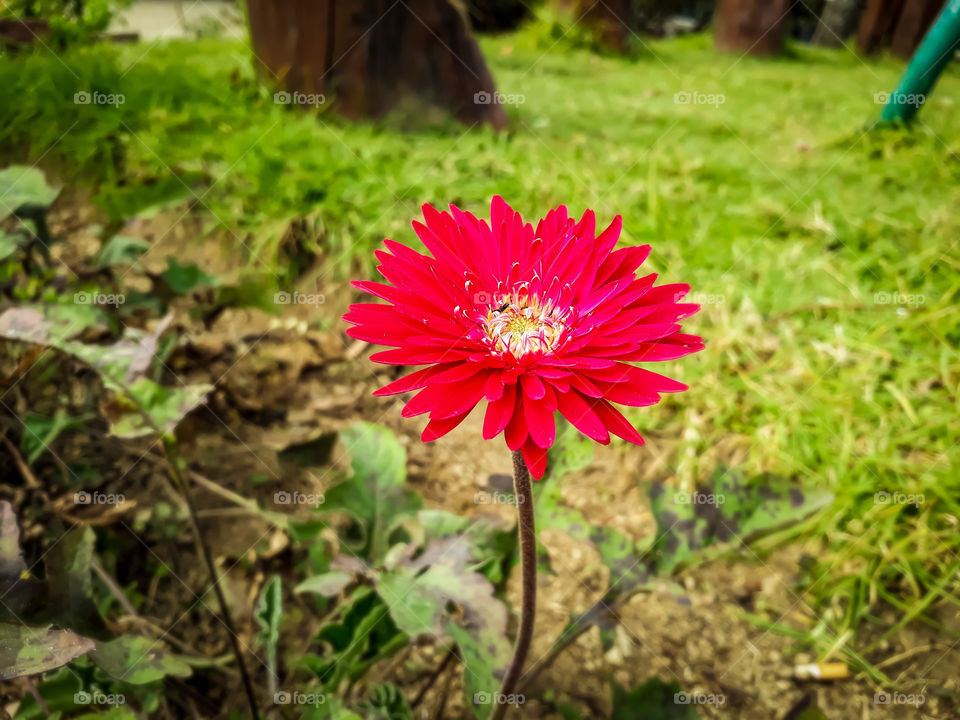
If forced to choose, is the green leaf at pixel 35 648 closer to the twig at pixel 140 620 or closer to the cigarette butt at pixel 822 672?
the twig at pixel 140 620

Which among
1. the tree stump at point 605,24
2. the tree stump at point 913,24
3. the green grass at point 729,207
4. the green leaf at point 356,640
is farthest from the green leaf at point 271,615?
the tree stump at point 913,24

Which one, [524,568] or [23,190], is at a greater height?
[23,190]

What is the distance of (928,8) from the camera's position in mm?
5117

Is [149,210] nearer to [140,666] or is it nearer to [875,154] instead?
[140,666]

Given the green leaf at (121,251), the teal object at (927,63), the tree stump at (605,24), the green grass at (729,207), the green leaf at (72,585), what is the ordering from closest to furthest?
the green leaf at (72,585) < the green grass at (729,207) < the green leaf at (121,251) < the teal object at (927,63) < the tree stump at (605,24)

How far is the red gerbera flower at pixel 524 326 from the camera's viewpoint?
73 cm

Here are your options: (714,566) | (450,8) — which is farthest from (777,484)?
(450,8)

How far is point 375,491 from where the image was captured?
129 centimetres

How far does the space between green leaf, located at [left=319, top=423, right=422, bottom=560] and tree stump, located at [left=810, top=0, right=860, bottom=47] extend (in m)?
7.21

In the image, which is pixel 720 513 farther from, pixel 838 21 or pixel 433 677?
pixel 838 21

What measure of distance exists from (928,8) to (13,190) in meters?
6.66

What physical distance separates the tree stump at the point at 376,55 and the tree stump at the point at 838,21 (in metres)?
5.19

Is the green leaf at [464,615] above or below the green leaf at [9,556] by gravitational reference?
below

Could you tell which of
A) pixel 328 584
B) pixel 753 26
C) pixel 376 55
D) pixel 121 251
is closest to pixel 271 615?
pixel 328 584
